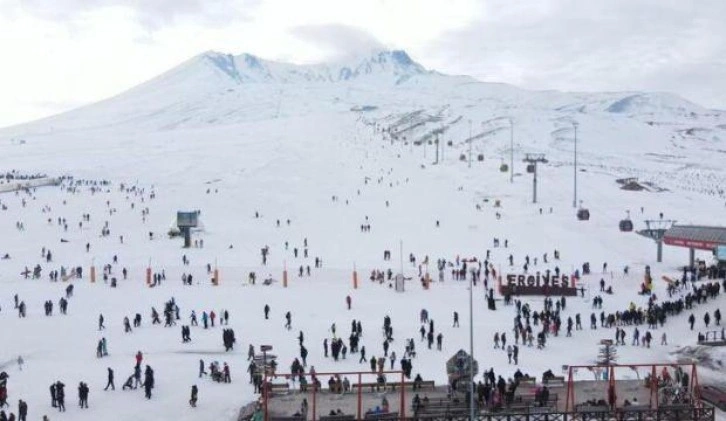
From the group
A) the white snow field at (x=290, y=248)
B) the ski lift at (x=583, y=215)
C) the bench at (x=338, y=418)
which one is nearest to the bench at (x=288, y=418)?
the bench at (x=338, y=418)

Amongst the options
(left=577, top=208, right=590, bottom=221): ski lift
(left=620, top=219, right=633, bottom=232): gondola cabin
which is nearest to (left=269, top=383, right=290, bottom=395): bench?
(left=620, top=219, right=633, bottom=232): gondola cabin

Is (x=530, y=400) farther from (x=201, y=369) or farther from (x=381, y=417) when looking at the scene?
(x=201, y=369)

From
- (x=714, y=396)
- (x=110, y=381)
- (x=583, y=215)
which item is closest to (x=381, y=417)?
(x=110, y=381)

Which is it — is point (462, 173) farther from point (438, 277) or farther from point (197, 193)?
point (438, 277)

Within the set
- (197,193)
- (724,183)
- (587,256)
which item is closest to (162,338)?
(587,256)

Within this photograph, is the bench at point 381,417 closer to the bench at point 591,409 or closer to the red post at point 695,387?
the bench at point 591,409

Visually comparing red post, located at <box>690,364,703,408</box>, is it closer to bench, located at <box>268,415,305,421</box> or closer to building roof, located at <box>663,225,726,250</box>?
bench, located at <box>268,415,305,421</box>
